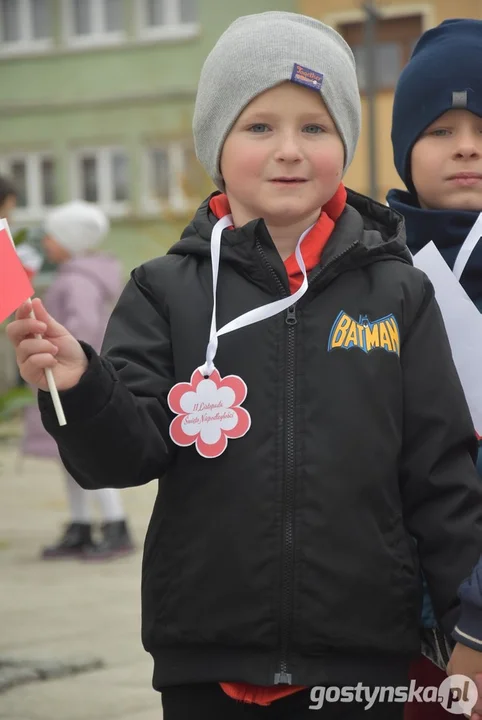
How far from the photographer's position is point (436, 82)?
2.75m

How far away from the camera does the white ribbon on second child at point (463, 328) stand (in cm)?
262

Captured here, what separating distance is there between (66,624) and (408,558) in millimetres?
3616

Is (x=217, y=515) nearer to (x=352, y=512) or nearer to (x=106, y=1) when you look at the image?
(x=352, y=512)

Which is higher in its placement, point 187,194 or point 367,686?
point 367,686

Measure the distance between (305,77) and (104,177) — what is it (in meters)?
25.7

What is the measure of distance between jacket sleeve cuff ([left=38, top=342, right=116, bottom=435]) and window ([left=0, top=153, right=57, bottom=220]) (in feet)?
87.0

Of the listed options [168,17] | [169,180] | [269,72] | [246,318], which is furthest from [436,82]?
[168,17]

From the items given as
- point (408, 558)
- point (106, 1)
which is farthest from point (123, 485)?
point (106, 1)

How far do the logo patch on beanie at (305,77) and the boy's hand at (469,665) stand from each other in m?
1.01

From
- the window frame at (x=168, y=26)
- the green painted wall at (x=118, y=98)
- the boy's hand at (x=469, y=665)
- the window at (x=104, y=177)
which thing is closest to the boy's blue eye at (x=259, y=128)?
the boy's hand at (x=469, y=665)

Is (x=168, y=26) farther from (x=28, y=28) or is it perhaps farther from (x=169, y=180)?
(x=28, y=28)

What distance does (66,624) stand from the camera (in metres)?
5.78

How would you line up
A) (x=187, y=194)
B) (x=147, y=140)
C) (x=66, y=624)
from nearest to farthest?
1. (x=66, y=624)
2. (x=187, y=194)
3. (x=147, y=140)

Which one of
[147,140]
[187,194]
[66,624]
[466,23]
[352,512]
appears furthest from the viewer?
[147,140]
